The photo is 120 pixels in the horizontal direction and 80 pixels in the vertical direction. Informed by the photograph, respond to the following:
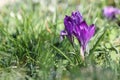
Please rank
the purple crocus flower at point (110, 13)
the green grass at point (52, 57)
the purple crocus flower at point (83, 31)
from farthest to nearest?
the purple crocus flower at point (110, 13) < the purple crocus flower at point (83, 31) < the green grass at point (52, 57)

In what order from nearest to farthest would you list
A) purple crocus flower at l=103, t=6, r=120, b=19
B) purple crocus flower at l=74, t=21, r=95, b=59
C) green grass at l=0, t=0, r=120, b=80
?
green grass at l=0, t=0, r=120, b=80
purple crocus flower at l=74, t=21, r=95, b=59
purple crocus flower at l=103, t=6, r=120, b=19

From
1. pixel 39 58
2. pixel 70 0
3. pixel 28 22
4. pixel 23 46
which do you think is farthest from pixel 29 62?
pixel 70 0

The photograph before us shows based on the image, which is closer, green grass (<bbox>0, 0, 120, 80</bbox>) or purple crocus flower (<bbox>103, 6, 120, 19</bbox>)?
green grass (<bbox>0, 0, 120, 80</bbox>)

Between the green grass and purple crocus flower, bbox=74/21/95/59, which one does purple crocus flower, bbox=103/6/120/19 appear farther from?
purple crocus flower, bbox=74/21/95/59

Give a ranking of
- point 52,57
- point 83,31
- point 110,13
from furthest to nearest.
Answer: point 110,13
point 52,57
point 83,31

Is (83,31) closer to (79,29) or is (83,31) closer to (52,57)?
(79,29)

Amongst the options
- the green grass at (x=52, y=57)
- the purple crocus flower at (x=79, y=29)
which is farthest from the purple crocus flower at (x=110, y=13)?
the purple crocus flower at (x=79, y=29)

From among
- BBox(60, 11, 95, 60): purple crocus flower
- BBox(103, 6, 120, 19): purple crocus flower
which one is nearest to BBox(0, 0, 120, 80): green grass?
BBox(60, 11, 95, 60): purple crocus flower

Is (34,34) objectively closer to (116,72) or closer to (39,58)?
(39,58)

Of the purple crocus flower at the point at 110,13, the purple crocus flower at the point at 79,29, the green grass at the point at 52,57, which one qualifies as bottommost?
the green grass at the point at 52,57

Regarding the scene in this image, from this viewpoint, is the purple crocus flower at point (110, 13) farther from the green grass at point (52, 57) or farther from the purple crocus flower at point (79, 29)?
the purple crocus flower at point (79, 29)

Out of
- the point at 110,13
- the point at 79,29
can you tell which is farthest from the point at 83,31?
the point at 110,13
